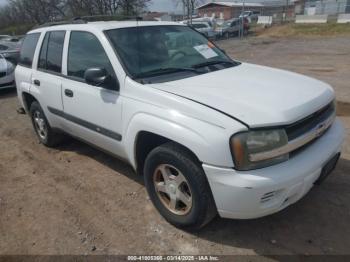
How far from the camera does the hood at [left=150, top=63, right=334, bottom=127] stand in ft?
8.48

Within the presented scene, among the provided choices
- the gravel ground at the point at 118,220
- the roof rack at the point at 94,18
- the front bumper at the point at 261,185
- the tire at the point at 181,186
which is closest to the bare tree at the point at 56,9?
the roof rack at the point at 94,18

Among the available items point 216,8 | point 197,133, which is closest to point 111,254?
point 197,133

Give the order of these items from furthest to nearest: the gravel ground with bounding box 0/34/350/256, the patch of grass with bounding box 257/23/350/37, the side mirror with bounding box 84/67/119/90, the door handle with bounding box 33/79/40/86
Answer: the patch of grass with bounding box 257/23/350/37 < the door handle with bounding box 33/79/40/86 < the side mirror with bounding box 84/67/119/90 < the gravel ground with bounding box 0/34/350/256

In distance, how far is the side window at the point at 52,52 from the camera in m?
4.25

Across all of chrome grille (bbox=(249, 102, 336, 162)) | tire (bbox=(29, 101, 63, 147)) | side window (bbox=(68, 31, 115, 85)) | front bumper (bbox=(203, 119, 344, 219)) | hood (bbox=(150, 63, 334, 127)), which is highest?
side window (bbox=(68, 31, 115, 85))

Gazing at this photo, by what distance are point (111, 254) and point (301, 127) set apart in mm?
1872

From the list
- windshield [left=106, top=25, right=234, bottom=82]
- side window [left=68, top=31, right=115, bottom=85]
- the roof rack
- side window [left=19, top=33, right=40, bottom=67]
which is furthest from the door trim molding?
the roof rack

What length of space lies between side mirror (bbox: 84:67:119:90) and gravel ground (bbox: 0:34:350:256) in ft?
3.99

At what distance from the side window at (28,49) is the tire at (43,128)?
63 cm

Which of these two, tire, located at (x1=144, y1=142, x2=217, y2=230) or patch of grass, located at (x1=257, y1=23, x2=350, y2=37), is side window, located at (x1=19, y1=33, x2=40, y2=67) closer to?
tire, located at (x1=144, y1=142, x2=217, y2=230)

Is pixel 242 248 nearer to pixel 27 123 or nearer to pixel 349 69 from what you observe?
pixel 27 123

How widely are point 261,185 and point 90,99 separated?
205 centimetres

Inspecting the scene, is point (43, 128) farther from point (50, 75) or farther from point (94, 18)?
point (94, 18)

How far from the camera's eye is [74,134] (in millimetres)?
4305
